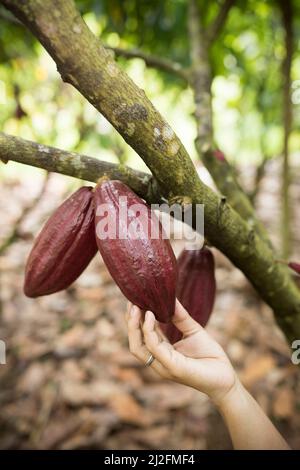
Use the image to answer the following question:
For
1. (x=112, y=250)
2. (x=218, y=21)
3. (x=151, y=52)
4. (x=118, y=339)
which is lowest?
(x=118, y=339)

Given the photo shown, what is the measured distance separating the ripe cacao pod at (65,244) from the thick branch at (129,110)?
0.15 m

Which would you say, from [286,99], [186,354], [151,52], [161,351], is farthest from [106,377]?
[151,52]

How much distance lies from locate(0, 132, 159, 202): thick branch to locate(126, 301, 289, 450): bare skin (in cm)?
23

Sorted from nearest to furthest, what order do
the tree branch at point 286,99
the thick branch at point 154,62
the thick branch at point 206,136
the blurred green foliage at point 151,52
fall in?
the thick branch at point 206,136, the thick branch at point 154,62, the tree branch at point 286,99, the blurred green foliage at point 151,52

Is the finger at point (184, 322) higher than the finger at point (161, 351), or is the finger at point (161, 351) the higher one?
the finger at point (184, 322)

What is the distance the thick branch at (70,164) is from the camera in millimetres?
719

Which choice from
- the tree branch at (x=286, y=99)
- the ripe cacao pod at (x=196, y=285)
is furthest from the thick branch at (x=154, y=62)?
the ripe cacao pod at (x=196, y=285)

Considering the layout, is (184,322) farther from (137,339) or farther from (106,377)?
(106,377)

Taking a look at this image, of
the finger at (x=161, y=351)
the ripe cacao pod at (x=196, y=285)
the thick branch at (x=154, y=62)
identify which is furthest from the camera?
the thick branch at (x=154, y=62)

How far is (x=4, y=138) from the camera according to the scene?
71cm

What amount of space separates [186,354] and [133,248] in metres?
0.35

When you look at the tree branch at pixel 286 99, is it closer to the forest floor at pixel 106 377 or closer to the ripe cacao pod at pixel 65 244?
the forest floor at pixel 106 377

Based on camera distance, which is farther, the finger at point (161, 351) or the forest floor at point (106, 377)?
the forest floor at point (106, 377)

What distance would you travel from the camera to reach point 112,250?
2.38 ft
